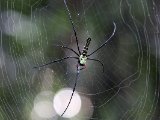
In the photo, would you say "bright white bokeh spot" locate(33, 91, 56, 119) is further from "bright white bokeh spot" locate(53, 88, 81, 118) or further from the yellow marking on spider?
the yellow marking on spider

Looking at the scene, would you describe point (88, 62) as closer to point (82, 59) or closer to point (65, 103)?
point (65, 103)

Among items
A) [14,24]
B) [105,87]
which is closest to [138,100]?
[105,87]

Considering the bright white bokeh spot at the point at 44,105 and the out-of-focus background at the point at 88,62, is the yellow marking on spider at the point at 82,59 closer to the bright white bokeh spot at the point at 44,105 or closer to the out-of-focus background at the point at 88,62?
the out-of-focus background at the point at 88,62

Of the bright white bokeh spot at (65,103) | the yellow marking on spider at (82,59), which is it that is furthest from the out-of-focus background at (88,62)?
the yellow marking on spider at (82,59)

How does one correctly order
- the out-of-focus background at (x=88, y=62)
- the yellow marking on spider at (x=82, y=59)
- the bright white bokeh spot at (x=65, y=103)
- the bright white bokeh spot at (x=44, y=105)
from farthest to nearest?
the bright white bokeh spot at (x=44, y=105) < the bright white bokeh spot at (x=65, y=103) < the out-of-focus background at (x=88, y=62) < the yellow marking on spider at (x=82, y=59)

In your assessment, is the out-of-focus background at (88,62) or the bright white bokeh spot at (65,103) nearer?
the out-of-focus background at (88,62)

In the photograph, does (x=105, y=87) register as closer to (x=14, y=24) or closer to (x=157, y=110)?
(x=157, y=110)

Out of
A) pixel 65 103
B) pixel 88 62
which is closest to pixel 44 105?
pixel 65 103
